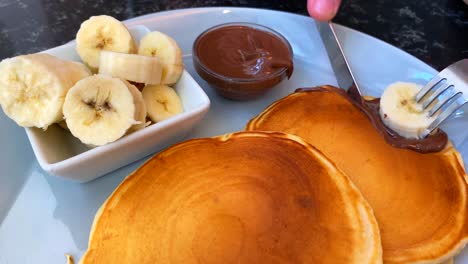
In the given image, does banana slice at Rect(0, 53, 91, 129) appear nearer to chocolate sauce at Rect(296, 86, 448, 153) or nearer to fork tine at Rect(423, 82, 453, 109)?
chocolate sauce at Rect(296, 86, 448, 153)

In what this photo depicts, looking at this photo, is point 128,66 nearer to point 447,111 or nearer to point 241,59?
point 241,59

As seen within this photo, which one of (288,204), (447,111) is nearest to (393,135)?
(447,111)

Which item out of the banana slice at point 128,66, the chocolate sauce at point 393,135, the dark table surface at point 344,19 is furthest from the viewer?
the dark table surface at point 344,19

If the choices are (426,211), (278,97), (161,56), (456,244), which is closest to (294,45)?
(278,97)

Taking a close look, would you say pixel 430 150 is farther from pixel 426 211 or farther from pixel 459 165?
pixel 426 211

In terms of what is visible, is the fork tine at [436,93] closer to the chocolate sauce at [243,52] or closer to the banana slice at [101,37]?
the chocolate sauce at [243,52]

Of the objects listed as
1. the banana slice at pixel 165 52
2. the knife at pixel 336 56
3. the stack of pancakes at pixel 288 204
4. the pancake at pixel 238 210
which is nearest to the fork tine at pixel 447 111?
the stack of pancakes at pixel 288 204

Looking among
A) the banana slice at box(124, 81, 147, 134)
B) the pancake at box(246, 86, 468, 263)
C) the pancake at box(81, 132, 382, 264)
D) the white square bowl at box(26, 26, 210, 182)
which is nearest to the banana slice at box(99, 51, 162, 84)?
the banana slice at box(124, 81, 147, 134)
